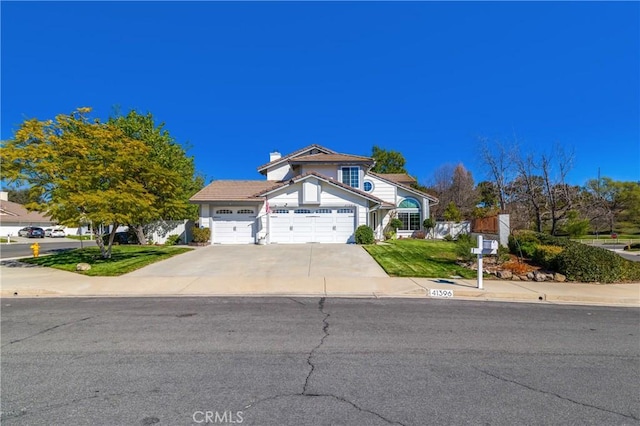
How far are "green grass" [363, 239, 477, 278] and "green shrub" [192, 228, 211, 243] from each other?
10.4 metres

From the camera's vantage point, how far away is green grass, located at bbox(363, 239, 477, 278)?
12.4 m

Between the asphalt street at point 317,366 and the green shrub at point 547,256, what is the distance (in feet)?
15.7

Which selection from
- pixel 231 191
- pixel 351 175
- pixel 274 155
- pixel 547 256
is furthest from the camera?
pixel 274 155

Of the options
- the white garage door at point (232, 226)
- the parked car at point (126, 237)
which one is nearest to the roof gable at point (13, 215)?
the parked car at point (126, 237)

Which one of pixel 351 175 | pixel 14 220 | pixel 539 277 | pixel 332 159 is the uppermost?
pixel 332 159

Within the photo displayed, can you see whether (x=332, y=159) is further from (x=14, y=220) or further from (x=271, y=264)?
(x=14, y=220)

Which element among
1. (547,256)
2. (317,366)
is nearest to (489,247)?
(547,256)

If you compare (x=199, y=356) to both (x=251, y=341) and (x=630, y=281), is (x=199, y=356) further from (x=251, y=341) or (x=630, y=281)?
(x=630, y=281)

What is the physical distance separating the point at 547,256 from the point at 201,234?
18.8 m

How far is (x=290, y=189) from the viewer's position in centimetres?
2344

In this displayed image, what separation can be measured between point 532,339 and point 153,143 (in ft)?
91.8

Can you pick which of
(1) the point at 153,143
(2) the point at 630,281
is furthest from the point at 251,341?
(1) the point at 153,143

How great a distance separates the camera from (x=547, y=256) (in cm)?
1252

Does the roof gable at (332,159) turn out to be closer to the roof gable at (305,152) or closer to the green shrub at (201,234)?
the roof gable at (305,152)
